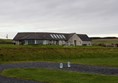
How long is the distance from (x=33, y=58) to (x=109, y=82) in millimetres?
37827

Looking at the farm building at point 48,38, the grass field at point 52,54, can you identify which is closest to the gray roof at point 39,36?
the farm building at point 48,38

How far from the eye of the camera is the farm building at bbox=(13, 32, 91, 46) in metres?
109

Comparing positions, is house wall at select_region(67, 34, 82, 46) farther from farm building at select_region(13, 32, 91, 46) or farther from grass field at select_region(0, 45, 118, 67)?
grass field at select_region(0, 45, 118, 67)

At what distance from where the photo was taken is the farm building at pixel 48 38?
108963mm

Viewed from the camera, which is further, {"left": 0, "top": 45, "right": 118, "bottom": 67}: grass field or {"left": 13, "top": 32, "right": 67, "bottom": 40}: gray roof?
{"left": 13, "top": 32, "right": 67, "bottom": 40}: gray roof

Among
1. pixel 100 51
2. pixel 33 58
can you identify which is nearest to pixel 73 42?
pixel 100 51

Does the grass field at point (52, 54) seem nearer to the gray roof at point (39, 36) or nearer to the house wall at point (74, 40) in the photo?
the gray roof at point (39, 36)

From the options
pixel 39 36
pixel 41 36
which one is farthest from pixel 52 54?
pixel 41 36

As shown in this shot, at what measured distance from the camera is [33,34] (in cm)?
11094

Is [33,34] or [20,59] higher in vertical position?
[33,34]

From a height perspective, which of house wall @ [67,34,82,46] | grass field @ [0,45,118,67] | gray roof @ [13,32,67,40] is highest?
gray roof @ [13,32,67,40]

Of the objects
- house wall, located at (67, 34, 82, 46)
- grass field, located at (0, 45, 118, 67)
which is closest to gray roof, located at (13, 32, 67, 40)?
house wall, located at (67, 34, 82, 46)

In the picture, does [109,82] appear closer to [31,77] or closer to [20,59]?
[31,77]

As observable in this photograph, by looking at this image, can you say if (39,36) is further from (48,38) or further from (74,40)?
(74,40)
